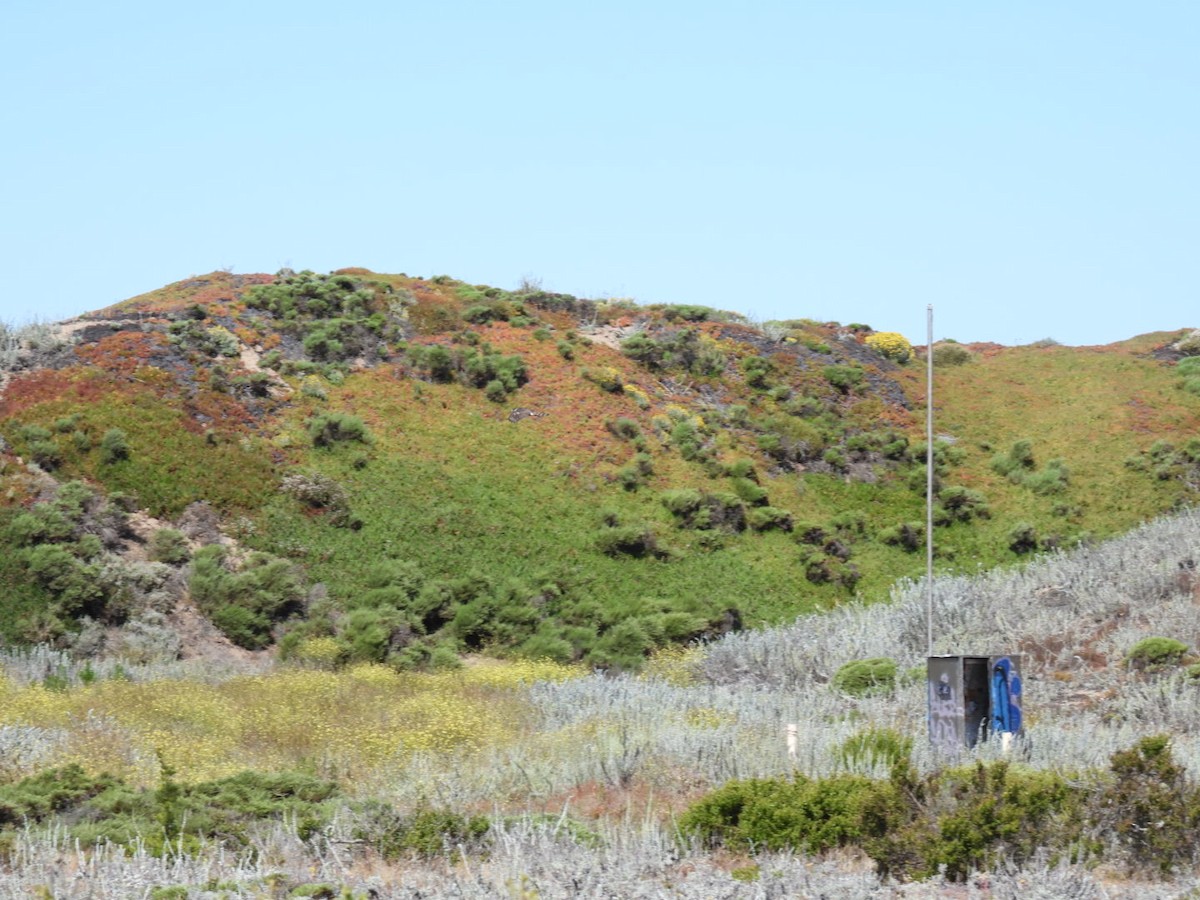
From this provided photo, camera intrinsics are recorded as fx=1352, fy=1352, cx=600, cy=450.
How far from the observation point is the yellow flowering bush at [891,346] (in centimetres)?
4919

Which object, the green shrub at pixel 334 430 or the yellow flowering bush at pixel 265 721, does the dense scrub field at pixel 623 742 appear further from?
the green shrub at pixel 334 430

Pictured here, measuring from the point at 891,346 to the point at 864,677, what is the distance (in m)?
32.5

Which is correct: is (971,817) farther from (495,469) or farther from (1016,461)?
(1016,461)

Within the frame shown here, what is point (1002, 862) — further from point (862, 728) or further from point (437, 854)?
point (862, 728)

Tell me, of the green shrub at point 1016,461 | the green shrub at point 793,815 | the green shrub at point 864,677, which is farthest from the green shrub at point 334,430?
the green shrub at point 793,815

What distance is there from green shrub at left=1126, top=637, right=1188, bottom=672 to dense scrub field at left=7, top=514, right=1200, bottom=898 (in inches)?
4.2

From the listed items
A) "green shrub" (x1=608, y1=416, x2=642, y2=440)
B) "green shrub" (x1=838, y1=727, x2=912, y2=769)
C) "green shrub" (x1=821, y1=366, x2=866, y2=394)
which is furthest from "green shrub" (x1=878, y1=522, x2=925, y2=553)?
"green shrub" (x1=838, y1=727, x2=912, y2=769)

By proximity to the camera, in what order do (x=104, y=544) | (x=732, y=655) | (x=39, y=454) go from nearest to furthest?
(x=732, y=655)
(x=104, y=544)
(x=39, y=454)

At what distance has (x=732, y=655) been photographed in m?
22.5

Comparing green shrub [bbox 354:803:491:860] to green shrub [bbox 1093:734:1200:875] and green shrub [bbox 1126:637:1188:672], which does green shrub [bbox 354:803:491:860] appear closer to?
green shrub [bbox 1093:734:1200:875]

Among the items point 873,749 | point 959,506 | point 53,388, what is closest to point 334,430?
point 53,388

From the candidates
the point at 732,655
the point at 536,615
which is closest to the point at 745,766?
the point at 732,655

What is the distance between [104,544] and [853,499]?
19.6 m

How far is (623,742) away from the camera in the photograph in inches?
485
